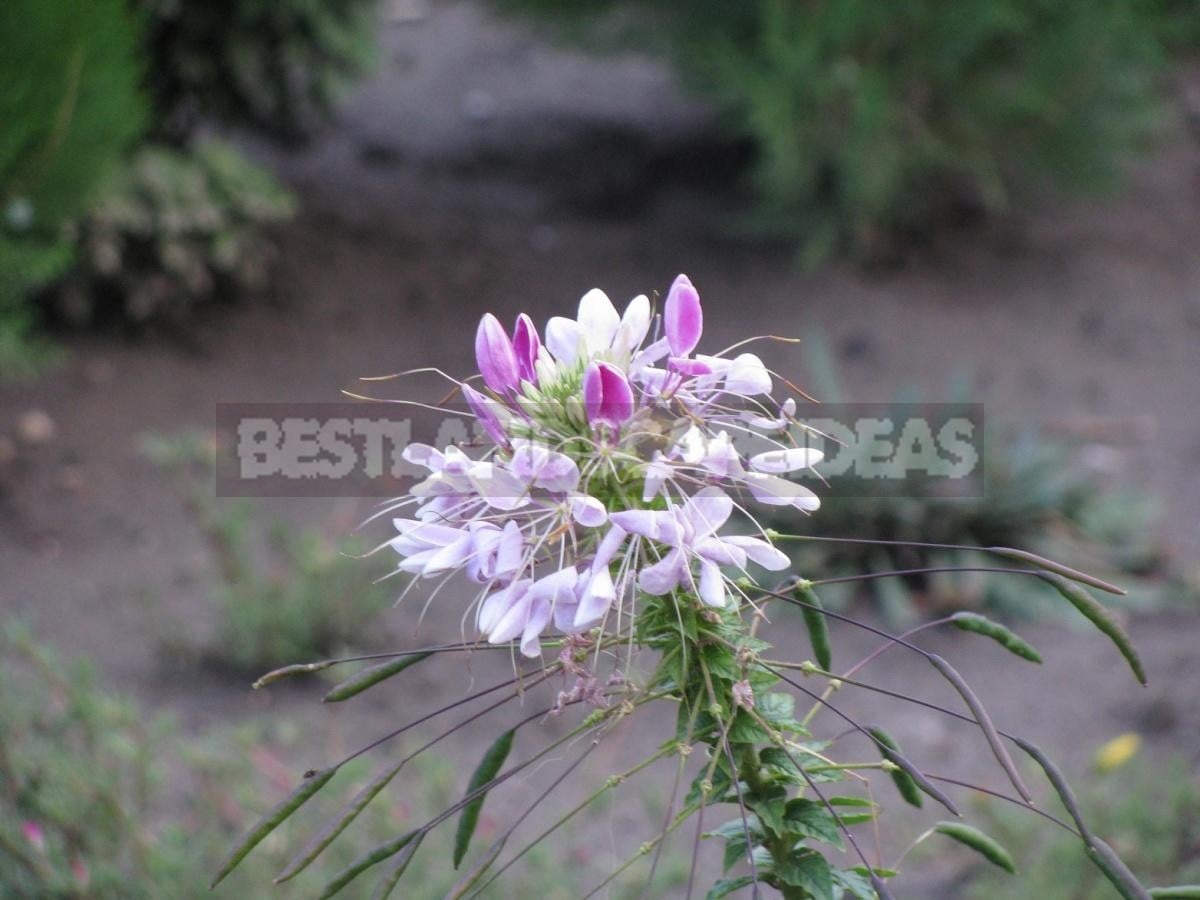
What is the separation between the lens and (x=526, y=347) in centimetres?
99

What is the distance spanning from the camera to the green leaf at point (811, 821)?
3.15 ft

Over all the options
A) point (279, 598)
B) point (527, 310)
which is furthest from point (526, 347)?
point (527, 310)

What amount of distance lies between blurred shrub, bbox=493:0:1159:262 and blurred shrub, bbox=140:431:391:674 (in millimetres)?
3206

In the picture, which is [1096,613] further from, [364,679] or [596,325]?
[364,679]

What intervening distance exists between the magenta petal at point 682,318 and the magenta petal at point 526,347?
0.11 m

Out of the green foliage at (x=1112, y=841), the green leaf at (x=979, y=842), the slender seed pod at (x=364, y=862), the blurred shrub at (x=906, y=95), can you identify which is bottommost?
the green foliage at (x=1112, y=841)

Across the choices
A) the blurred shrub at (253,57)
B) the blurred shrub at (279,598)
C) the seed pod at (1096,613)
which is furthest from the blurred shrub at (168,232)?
the seed pod at (1096,613)

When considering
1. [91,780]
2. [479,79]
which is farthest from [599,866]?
[479,79]

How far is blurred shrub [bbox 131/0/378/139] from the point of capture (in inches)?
205

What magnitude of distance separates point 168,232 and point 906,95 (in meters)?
3.52

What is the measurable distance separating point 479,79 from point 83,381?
4.46 metres

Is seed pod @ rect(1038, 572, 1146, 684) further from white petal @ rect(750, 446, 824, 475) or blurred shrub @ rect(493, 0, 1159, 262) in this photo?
blurred shrub @ rect(493, 0, 1159, 262)

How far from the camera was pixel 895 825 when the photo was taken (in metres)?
2.71

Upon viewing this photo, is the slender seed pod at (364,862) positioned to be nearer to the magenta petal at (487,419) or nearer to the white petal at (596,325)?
the magenta petal at (487,419)
